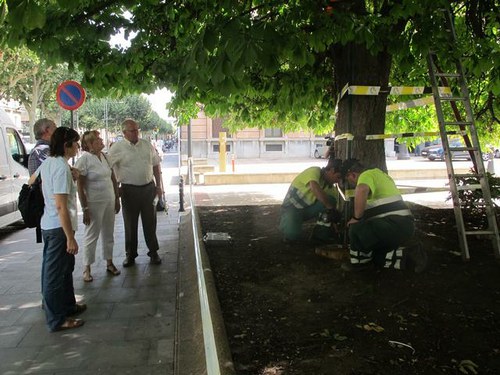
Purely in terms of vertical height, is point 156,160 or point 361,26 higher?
point 361,26

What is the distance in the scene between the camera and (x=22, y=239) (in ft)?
27.1

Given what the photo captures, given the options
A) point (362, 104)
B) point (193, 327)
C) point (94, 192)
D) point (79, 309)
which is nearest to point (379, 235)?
point (362, 104)

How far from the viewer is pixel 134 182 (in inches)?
241

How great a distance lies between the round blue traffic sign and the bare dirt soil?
5264 millimetres

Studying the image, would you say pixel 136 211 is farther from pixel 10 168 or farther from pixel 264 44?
pixel 10 168

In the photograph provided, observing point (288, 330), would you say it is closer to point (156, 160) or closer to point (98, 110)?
point (156, 160)

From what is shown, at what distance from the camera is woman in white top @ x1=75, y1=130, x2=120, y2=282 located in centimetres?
536

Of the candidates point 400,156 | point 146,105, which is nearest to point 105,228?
point 400,156

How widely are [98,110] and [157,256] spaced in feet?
184

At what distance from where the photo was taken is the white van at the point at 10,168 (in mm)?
8406

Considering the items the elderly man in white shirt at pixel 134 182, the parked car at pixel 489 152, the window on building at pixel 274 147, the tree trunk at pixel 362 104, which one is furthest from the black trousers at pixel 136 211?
the window on building at pixel 274 147

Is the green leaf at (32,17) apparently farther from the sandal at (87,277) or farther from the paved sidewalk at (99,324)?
the sandal at (87,277)

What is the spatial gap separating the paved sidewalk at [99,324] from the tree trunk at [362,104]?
2877mm

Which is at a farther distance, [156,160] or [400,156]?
[400,156]
